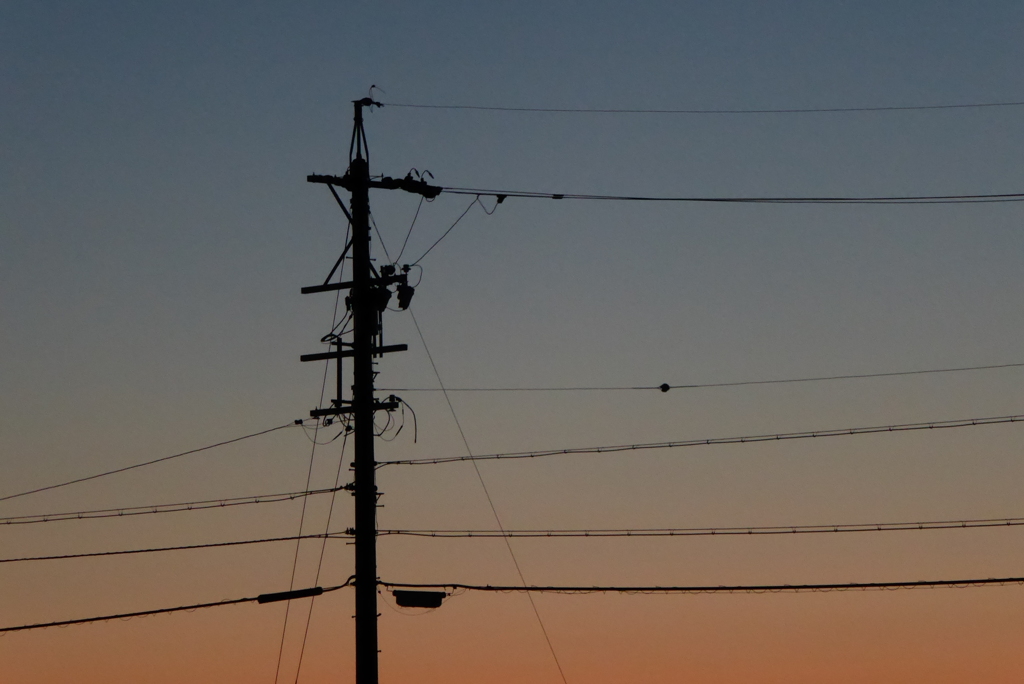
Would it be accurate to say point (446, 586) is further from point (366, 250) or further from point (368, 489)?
point (366, 250)

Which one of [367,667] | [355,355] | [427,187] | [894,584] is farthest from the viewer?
[427,187]

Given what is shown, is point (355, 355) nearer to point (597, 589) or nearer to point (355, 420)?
point (355, 420)

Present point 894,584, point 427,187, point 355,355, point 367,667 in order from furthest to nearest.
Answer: point 427,187 < point 355,355 < point 367,667 < point 894,584

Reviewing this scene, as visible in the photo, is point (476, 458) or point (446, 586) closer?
point (446, 586)

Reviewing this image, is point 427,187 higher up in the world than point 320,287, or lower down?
higher up

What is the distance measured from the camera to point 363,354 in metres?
28.5

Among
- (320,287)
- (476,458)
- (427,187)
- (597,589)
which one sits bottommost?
(597,589)

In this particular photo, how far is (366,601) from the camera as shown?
2672cm

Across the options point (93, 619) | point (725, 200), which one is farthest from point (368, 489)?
point (725, 200)

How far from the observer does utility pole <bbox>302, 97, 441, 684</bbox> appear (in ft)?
87.7

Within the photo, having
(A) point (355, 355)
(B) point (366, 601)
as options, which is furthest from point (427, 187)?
(B) point (366, 601)

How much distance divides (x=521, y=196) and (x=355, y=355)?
16.0 ft

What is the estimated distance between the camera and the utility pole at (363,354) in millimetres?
26734

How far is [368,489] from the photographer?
90.1 ft
